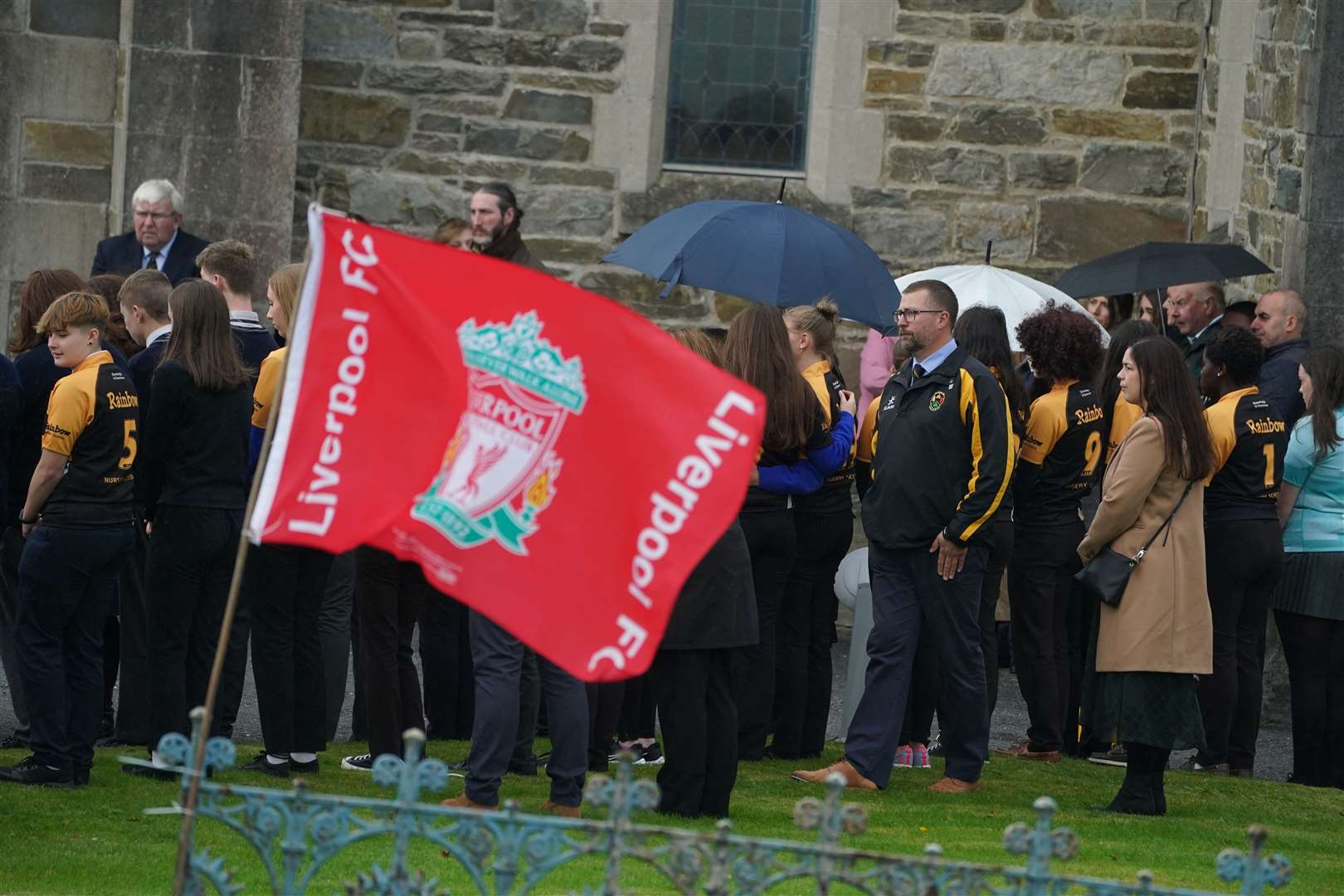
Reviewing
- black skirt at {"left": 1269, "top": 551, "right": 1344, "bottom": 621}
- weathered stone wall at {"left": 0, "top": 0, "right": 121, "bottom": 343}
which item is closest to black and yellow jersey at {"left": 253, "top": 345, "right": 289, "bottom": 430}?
black skirt at {"left": 1269, "top": 551, "right": 1344, "bottom": 621}

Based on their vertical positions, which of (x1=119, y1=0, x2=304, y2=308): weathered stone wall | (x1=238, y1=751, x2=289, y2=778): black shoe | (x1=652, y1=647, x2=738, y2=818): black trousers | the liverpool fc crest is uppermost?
(x1=119, y1=0, x2=304, y2=308): weathered stone wall

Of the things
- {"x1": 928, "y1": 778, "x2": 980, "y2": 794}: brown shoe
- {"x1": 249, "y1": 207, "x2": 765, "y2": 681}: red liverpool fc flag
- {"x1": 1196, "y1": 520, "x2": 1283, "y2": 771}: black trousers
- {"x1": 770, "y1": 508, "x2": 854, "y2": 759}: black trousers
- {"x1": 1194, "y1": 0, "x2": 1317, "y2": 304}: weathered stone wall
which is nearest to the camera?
{"x1": 249, "y1": 207, "x2": 765, "y2": 681}: red liverpool fc flag

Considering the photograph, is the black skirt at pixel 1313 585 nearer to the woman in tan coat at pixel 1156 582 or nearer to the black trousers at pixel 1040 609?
the black trousers at pixel 1040 609

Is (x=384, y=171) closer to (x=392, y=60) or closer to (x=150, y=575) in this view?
(x=392, y=60)

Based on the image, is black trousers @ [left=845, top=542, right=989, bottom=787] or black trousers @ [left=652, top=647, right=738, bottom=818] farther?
black trousers @ [left=845, top=542, right=989, bottom=787]

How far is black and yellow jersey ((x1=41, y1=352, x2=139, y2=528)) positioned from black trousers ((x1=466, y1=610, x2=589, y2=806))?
4.78 feet

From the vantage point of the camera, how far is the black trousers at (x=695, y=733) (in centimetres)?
702

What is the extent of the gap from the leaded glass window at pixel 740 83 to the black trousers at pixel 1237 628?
17.3 feet

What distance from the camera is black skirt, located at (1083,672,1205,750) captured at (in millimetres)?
7613

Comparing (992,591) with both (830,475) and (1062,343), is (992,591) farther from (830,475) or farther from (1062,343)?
(1062,343)

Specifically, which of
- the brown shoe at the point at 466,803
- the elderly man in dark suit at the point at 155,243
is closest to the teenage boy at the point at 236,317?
the brown shoe at the point at 466,803

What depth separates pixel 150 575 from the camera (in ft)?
24.8

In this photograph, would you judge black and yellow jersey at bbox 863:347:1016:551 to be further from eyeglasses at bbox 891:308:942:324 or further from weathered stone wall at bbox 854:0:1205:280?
weathered stone wall at bbox 854:0:1205:280

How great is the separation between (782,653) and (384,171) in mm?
5251
